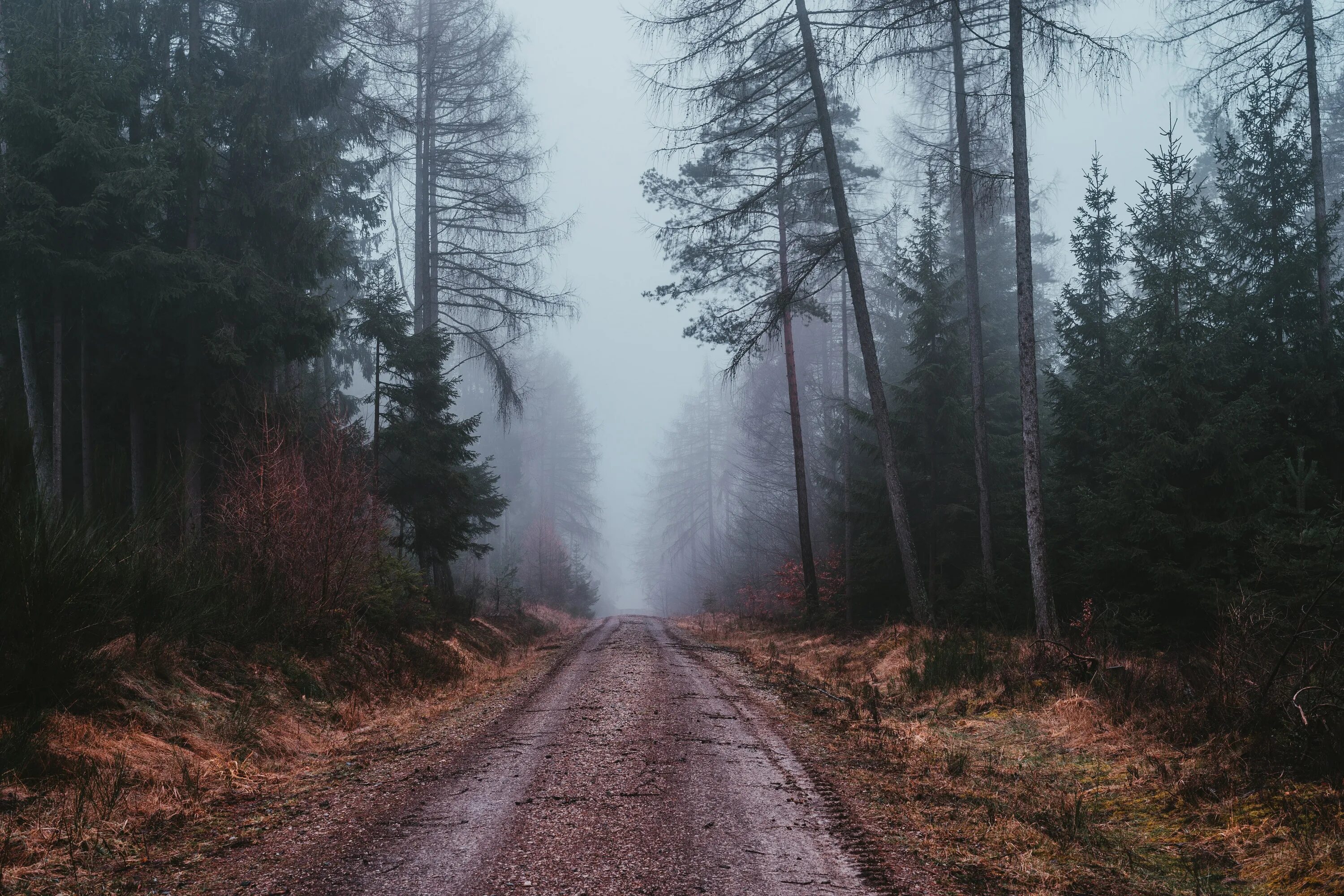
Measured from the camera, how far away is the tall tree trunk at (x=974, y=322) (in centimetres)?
1644

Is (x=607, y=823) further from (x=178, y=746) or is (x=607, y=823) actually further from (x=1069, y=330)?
(x=1069, y=330)

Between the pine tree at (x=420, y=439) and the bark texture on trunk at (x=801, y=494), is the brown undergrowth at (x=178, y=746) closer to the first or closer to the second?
the pine tree at (x=420, y=439)

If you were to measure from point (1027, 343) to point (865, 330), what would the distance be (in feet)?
14.2

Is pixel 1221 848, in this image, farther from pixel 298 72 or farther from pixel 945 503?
pixel 298 72

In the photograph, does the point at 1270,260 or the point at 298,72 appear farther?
the point at 298,72

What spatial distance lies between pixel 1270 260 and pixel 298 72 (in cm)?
1948

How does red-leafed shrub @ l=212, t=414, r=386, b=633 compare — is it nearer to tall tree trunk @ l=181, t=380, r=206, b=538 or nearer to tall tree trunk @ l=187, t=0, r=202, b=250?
tall tree trunk @ l=181, t=380, r=206, b=538

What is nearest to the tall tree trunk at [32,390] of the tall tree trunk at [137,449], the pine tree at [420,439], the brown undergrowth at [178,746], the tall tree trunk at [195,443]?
the tall tree trunk at [137,449]

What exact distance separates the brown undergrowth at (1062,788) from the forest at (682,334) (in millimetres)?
254

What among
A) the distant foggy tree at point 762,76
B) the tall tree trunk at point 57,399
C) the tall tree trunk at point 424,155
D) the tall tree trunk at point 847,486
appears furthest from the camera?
the tall tree trunk at point 424,155

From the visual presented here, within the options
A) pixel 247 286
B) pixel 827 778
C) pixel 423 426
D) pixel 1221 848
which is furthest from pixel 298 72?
pixel 1221 848

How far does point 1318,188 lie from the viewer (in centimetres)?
1465

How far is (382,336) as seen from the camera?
17.6 meters

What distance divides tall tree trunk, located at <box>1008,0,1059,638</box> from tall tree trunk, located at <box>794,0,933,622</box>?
3.88m
